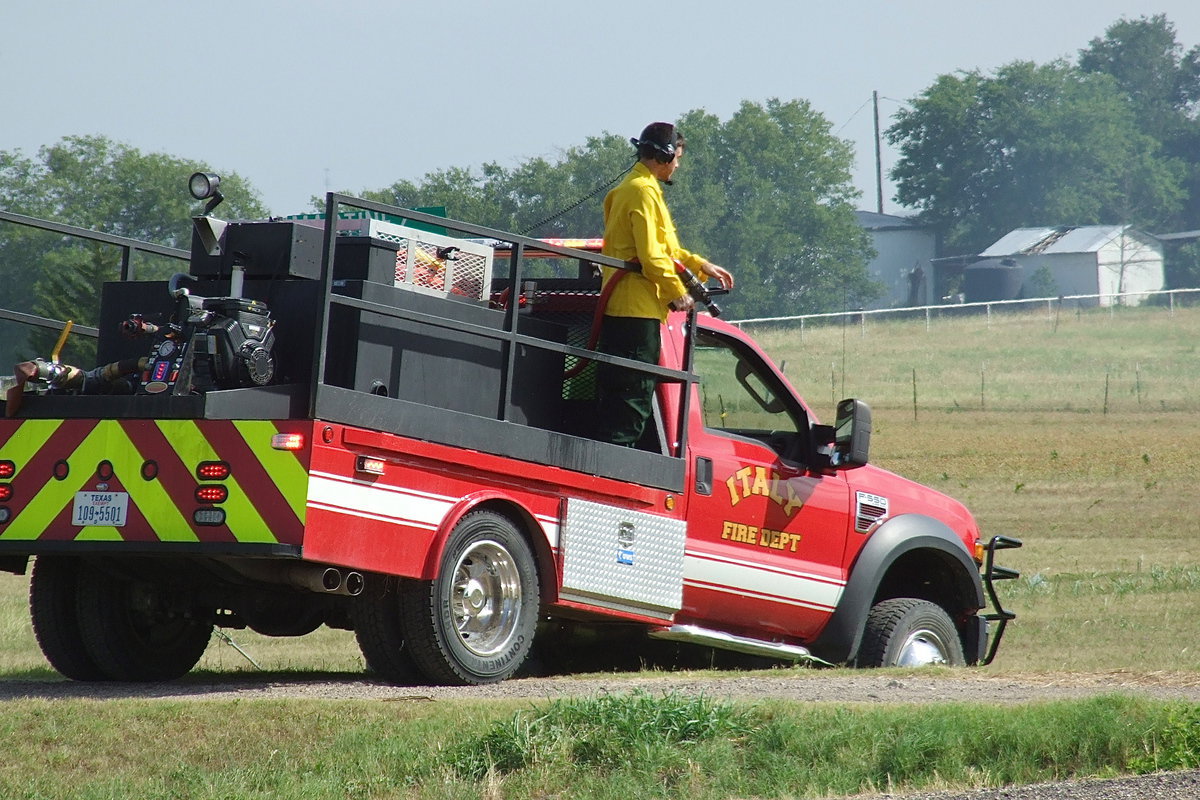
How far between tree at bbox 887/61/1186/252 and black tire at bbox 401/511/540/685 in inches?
4185

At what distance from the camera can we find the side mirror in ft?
32.3

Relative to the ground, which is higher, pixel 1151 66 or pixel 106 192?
pixel 1151 66

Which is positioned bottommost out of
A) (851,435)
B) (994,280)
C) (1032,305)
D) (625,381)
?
(851,435)

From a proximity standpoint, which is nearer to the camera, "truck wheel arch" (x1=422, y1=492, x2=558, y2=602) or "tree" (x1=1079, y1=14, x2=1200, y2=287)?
"truck wheel arch" (x1=422, y1=492, x2=558, y2=602)

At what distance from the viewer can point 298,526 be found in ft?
24.4

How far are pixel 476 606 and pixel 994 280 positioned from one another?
3641 inches

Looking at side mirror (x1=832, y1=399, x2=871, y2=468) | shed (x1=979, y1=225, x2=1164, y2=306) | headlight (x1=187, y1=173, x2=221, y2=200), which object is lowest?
side mirror (x1=832, y1=399, x2=871, y2=468)

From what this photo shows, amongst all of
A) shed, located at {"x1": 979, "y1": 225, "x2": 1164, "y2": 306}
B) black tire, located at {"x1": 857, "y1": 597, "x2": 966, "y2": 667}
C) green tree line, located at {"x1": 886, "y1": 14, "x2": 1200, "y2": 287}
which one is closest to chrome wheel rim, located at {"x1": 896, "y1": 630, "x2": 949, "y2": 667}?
black tire, located at {"x1": 857, "y1": 597, "x2": 966, "y2": 667}

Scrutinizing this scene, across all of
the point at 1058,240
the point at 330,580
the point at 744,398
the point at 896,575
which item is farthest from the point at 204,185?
the point at 1058,240

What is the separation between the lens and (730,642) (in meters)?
9.64

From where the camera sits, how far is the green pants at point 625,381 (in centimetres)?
891

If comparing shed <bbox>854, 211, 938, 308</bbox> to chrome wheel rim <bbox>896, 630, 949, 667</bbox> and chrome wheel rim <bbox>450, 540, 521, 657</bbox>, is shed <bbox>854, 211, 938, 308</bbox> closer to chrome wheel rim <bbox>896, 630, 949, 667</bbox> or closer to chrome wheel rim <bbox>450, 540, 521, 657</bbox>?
chrome wheel rim <bbox>896, 630, 949, 667</bbox>

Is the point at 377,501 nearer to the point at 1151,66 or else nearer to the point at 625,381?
the point at 625,381

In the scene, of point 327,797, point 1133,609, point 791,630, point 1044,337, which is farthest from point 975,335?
point 327,797
